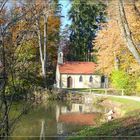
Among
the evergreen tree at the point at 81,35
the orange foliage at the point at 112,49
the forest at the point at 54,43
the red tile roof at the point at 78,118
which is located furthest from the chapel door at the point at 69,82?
the red tile roof at the point at 78,118

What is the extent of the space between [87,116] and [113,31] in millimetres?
12336

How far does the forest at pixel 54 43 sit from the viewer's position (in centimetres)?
588

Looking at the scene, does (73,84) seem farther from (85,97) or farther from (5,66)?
(5,66)

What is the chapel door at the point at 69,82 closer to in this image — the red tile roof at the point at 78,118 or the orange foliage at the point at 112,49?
the orange foliage at the point at 112,49

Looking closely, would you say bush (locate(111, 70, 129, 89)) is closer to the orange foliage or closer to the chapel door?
the orange foliage

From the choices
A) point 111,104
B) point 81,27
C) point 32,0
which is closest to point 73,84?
point 81,27

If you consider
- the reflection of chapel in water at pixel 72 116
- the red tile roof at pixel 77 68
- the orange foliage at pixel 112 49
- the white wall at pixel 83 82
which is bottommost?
the white wall at pixel 83 82

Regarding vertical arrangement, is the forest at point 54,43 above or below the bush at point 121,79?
above

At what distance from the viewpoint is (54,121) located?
2478 cm

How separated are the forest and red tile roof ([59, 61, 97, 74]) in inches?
58.4

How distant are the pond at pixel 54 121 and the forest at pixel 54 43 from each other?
Result: 2779 millimetres

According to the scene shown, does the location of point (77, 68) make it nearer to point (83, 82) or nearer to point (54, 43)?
point (83, 82)

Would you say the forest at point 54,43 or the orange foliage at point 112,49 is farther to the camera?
the orange foliage at point 112,49

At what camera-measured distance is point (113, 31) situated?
3766cm
